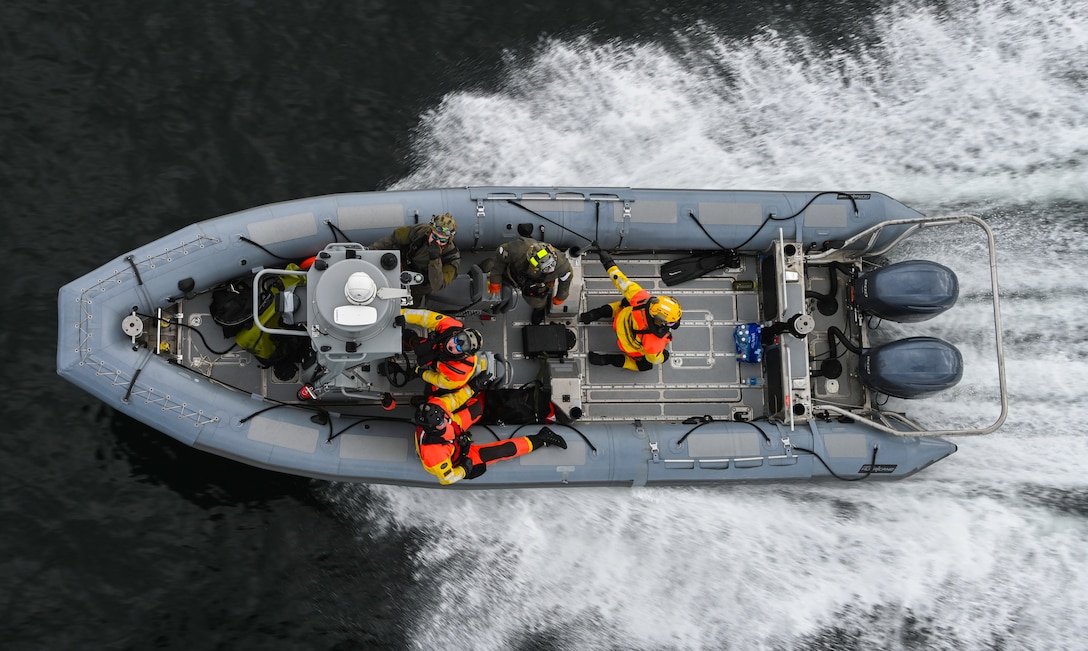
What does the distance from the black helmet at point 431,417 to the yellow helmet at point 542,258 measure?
1.03 meters

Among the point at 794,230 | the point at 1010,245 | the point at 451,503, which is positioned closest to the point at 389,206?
the point at 451,503

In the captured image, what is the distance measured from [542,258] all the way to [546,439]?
1.21 m

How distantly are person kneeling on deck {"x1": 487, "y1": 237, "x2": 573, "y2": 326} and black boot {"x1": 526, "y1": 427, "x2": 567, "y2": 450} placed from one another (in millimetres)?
832

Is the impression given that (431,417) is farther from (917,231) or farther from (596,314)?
(917,231)

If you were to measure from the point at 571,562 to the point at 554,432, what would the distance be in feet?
3.85

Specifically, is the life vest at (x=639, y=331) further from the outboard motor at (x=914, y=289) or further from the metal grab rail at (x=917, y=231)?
the outboard motor at (x=914, y=289)

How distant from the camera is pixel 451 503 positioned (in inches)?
231

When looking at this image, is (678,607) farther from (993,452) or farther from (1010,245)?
(1010,245)

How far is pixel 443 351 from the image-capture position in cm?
440

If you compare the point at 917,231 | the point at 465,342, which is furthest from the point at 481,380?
the point at 917,231

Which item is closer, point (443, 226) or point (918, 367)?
point (443, 226)

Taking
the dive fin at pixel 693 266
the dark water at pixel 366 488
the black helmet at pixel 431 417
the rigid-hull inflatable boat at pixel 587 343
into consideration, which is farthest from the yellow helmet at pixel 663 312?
the dark water at pixel 366 488

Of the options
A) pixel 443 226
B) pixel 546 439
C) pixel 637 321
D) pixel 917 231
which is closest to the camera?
pixel 443 226

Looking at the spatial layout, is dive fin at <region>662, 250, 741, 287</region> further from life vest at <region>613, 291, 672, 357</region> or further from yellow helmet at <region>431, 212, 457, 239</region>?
yellow helmet at <region>431, 212, 457, 239</region>
